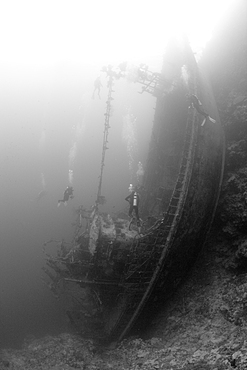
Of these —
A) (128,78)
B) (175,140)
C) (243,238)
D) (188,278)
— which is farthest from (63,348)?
(128,78)

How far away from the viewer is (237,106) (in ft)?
33.1

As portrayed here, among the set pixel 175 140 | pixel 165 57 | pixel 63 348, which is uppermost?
→ pixel 165 57

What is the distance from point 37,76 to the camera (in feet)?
132

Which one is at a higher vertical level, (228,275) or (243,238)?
(243,238)

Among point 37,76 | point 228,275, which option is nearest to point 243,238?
point 228,275

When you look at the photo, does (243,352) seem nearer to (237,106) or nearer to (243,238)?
(243,238)

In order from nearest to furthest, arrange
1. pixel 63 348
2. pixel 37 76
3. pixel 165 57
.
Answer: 1. pixel 63 348
2. pixel 165 57
3. pixel 37 76

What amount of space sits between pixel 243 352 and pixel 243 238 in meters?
4.64

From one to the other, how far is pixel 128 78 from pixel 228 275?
961 cm

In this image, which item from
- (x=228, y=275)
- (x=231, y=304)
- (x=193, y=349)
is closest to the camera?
(x=193, y=349)

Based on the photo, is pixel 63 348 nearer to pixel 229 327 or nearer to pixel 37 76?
pixel 229 327

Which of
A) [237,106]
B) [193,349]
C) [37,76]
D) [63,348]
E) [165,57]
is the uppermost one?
[37,76]

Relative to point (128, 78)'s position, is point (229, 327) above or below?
below

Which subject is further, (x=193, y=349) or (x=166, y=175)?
(x=166, y=175)
